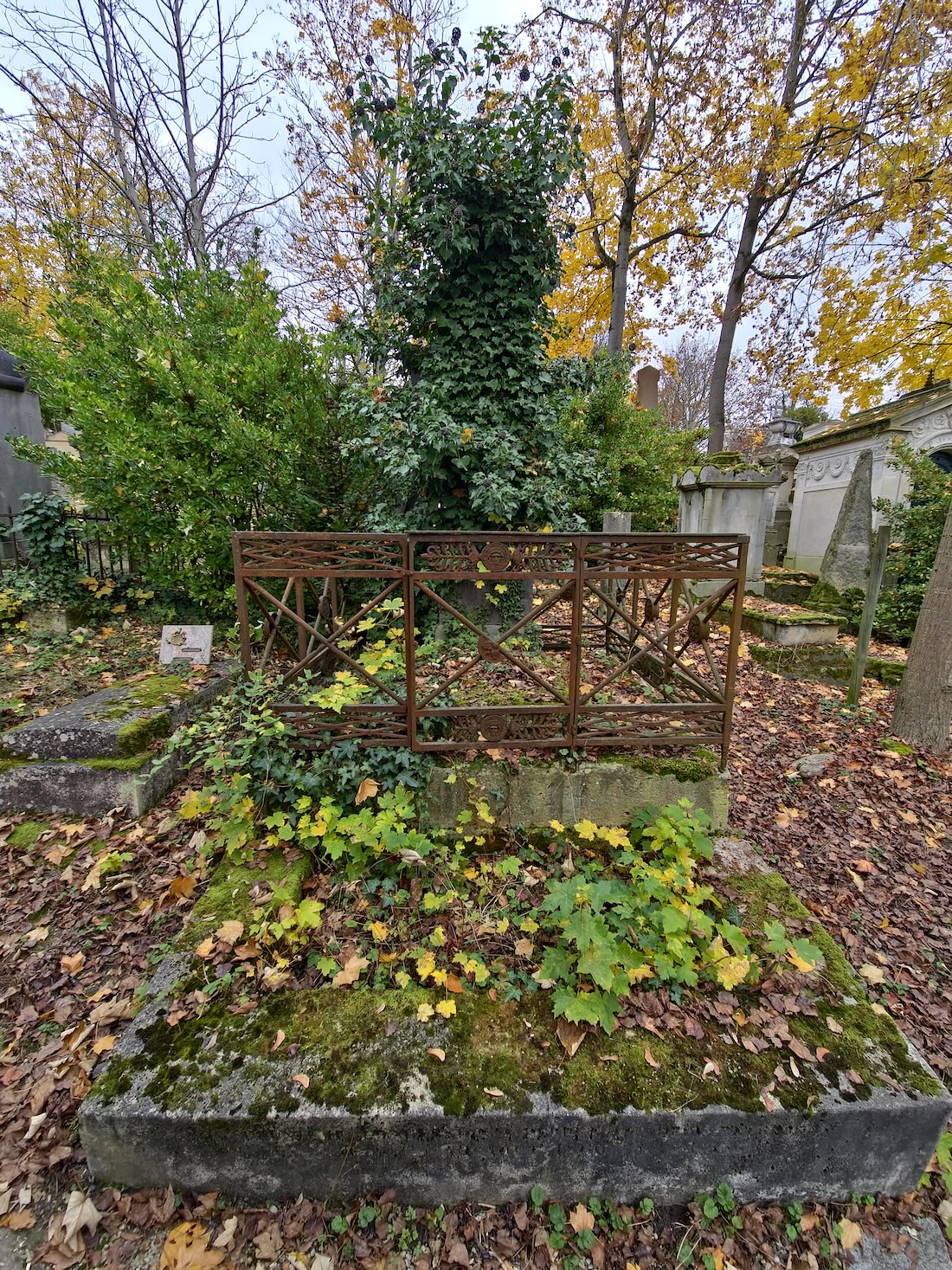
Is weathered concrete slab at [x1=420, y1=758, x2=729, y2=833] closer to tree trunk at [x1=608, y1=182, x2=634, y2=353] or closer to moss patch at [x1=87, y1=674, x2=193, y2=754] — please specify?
moss patch at [x1=87, y1=674, x2=193, y2=754]

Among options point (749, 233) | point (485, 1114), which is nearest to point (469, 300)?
point (485, 1114)

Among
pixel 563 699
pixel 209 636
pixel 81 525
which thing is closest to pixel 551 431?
pixel 563 699

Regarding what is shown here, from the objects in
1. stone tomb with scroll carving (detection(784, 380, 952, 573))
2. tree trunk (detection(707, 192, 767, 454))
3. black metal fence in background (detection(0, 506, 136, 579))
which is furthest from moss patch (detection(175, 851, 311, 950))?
tree trunk (detection(707, 192, 767, 454))

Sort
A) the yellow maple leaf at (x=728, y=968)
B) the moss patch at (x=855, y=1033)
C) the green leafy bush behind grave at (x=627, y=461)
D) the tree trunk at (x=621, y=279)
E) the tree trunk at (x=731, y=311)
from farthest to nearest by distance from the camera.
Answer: the tree trunk at (x=731, y=311) < the tree trunk at (x=621, y=279) < the green leafy bush behind grave at (x=627, y=461) < the yellow maple leaf at (x=728, y=968) < the moss patch at (x=855, y=1033)

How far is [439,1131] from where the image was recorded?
1671 mm

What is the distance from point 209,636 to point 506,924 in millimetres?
3020

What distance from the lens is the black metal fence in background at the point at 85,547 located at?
5312mm

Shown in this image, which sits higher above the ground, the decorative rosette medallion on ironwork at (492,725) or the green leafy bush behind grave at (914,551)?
the green leafy bush behind grave at (914,551)

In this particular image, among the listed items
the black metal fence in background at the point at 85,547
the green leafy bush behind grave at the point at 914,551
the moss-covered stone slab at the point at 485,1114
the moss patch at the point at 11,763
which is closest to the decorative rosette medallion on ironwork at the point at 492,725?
the moss-covered stone slab at the point at 485,1114

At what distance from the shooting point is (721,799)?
2965 mm

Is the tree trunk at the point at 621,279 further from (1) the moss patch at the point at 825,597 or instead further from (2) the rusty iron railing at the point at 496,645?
(2) the rusty iron railing at the point at 496,645

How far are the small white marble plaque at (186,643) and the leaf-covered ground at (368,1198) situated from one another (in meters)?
1.20

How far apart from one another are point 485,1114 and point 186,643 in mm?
3569

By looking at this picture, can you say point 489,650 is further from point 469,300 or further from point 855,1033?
point 469,300
